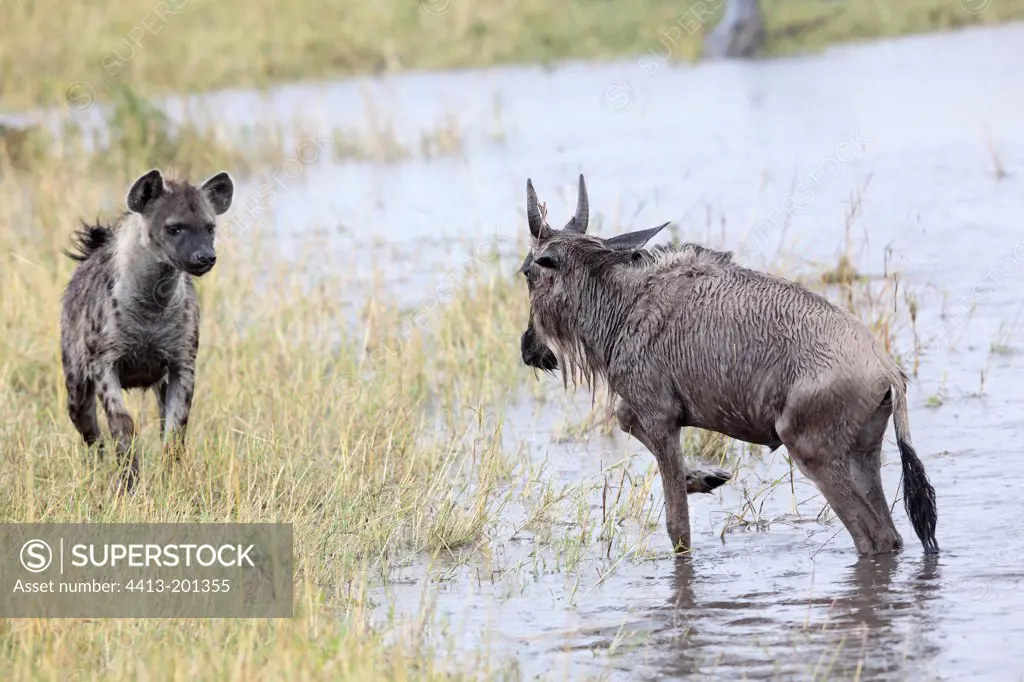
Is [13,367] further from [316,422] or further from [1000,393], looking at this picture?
[1000,393]

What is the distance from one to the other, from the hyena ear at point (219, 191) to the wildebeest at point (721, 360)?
191 centimetres

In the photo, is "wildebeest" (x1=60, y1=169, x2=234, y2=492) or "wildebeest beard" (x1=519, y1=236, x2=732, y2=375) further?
"wildebeest" (x1=60, y1=169, x2=234, y2=492)

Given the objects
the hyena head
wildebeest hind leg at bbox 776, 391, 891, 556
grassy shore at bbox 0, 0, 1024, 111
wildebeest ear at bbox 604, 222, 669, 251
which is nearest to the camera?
wildebeest hind leg at bbox 776, 391, 891, 556

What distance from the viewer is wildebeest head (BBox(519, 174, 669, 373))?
820 cm

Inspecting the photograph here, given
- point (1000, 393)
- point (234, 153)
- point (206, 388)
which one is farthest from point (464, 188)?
point (1000, 393)

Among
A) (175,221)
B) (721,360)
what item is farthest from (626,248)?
(175,221)

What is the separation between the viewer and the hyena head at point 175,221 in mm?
8836

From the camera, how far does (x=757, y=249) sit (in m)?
13.8

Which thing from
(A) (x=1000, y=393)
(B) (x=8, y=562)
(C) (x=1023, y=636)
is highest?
(A) (x=1000, y=393)

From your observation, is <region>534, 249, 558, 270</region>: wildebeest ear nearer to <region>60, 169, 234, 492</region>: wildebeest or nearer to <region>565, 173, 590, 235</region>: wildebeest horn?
<region>565, 173, 590, 235</region>: wildebeest horn

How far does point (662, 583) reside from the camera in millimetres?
7484

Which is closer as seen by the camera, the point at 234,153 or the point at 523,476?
the point at 523,476

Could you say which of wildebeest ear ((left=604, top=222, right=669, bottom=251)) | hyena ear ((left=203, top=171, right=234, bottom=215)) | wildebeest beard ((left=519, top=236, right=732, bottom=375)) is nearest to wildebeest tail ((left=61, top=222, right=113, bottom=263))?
hyena ear ((left=203, top=171, right=234, bottom=215))

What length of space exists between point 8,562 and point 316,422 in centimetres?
274
